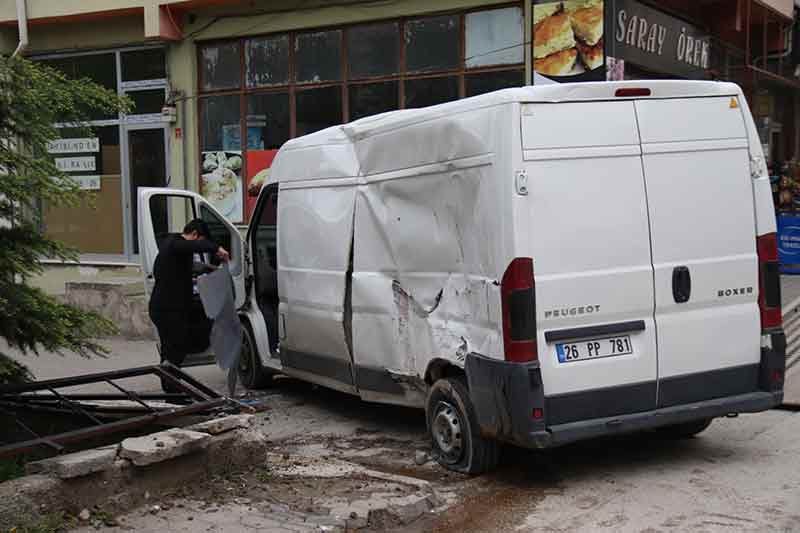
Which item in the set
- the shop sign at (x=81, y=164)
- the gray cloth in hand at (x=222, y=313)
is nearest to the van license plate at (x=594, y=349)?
the gray cloth in hand at (x=222, y=313)

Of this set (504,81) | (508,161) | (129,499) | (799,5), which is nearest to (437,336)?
(508,161)

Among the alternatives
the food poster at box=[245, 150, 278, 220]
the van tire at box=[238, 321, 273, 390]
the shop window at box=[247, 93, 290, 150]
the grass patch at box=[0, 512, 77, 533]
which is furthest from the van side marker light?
the food poster at box=[245, 150, 278, 220]

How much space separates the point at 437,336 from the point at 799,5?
50.9ft

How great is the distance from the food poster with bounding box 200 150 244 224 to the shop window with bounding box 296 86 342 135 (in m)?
1.39

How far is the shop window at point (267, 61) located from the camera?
51.7ft

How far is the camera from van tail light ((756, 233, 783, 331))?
6.50m

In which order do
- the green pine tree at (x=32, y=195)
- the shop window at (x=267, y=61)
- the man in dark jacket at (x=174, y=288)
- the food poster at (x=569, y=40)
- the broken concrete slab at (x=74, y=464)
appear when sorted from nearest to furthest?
the broken concrete slab at (x=74, y=464)
the green pine tree at (x=32, y=195)
the man in dark jacket at (x=174, y=288)
the food poster at (x=569, y=40)
the shop window at (x=267, y=61)

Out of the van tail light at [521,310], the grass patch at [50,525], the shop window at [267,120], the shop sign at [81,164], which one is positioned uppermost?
the shop window at [267,120]

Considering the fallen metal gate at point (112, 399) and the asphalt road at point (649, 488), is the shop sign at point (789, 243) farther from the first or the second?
the fallen metal gate at point (112, 399)

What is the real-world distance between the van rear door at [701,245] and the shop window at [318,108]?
941cm

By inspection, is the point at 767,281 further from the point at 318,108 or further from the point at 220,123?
the point at 220,123

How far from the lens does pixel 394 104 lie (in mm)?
14641

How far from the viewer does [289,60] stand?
15680mm

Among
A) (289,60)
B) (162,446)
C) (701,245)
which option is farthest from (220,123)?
(701,245)
